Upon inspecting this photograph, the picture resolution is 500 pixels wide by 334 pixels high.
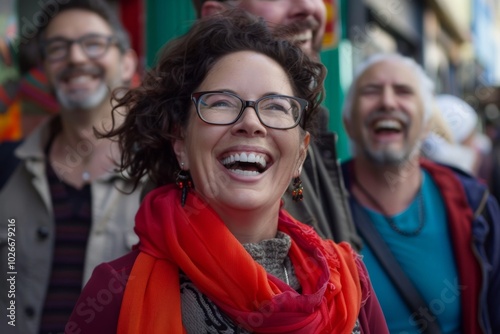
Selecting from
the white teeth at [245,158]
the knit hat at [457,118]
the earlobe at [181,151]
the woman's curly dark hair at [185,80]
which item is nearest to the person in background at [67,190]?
the woman's curly dark hair at [185,80]

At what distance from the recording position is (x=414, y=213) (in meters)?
2.79

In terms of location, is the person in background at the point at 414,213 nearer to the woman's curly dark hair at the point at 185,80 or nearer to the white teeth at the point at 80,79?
the woman's curly dark hair at the point at 185,80

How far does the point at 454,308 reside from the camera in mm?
2521

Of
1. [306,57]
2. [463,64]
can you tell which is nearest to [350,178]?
[306,57]

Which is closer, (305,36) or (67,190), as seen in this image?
(305,36)

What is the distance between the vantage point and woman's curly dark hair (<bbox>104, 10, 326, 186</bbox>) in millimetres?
1824

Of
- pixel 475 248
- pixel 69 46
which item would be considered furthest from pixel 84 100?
pixel 475 248

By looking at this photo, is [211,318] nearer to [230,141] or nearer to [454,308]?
[230,141]

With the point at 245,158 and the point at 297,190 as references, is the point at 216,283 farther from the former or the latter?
the point at 297,190

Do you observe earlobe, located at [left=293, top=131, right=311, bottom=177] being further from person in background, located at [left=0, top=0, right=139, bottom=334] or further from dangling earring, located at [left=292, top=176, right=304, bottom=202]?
person in background, located at [left=0, top=0, right=139, bottom=334]

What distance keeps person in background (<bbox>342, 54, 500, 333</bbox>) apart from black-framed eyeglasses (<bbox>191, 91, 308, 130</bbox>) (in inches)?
42.3

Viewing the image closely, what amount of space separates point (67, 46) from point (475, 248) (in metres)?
2.11

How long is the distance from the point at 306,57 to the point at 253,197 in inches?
21.2

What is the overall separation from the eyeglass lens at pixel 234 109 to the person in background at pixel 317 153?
458 mm
